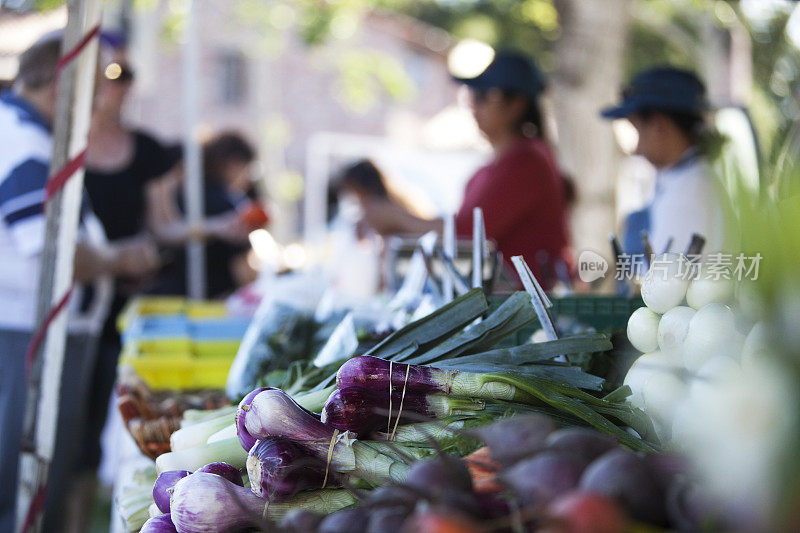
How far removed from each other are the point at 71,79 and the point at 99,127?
1.72m

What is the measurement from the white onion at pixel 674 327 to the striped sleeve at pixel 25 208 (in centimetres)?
230

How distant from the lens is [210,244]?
18.8 feet

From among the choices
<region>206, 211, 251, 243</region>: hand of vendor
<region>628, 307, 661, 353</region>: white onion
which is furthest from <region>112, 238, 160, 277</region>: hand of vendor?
<region>628, 307, 661, 353</region>: white onion

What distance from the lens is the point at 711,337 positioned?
1272 mm

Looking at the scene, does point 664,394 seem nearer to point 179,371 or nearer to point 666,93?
point 179,371

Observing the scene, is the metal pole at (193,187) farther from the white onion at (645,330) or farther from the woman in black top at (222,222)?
the white onion at (645,330)

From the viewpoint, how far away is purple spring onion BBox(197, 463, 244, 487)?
1.40 metres

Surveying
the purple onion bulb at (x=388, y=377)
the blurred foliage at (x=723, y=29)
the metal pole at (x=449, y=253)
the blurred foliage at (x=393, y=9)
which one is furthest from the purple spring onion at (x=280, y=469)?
the blurred foliage at (x=723, y=29)

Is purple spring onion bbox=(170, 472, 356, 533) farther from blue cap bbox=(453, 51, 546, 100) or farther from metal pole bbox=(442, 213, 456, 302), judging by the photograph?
blue cap bbox=(453, 51, 546, 100)

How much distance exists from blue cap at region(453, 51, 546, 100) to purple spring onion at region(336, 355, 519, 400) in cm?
250

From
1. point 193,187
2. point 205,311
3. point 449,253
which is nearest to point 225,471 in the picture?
point 449,253

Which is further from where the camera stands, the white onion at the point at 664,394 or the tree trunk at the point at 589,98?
the tree trunk at the point at 589,98

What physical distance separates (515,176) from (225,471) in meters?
2.41

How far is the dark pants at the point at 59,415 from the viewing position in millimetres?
3037
